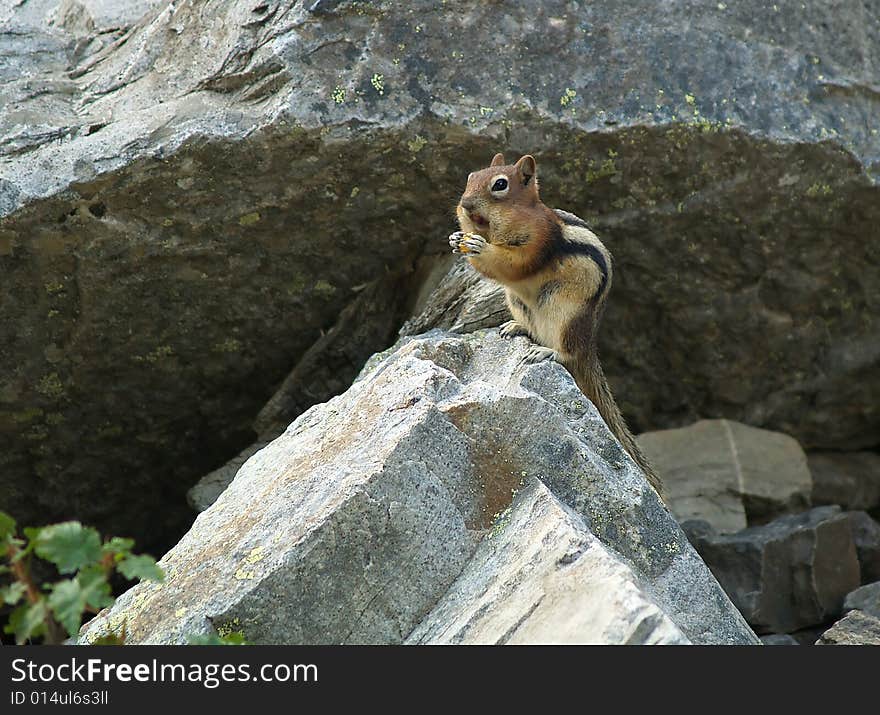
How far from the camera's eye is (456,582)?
487cm

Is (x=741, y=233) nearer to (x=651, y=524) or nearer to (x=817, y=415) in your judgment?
(x=817, y=415)

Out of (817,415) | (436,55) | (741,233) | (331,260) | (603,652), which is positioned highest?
(436,55)

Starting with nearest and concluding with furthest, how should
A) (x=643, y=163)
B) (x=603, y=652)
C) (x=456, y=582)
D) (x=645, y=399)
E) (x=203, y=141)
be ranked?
(x=603, y=652) < (x=456, y=582) < (x=203, y=141) < (x=643, y=163) < (x=645, y=399)

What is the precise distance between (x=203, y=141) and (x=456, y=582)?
11.0ft

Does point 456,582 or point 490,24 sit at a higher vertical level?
point 490,24

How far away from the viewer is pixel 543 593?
14.5ft

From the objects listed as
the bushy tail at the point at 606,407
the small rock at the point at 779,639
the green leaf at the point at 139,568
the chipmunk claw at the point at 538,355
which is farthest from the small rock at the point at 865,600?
the green leaf at the point at 139,568

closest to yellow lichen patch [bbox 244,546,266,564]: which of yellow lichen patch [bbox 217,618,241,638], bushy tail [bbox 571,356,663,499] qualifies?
yellow lichen patch [bbox 217,618,241,638]

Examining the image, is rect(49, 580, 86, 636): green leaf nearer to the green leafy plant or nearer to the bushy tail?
the green leafy plant

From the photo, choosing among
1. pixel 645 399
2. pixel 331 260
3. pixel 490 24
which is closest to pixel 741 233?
pixel 645 399

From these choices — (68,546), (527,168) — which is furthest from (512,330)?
(68,546)

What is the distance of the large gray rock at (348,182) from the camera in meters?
7.01

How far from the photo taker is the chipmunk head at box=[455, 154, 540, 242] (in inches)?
262

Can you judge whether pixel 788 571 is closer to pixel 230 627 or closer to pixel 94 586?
pixel 230 627
